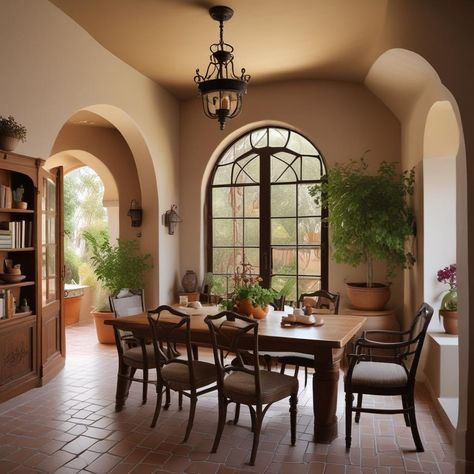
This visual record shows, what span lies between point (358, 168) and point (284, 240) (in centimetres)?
141

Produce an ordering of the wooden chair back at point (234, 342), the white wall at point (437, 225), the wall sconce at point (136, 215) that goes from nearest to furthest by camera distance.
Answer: the wooden chair back at point (234, 342)
the white wall at point (437, 225)
the wall sconce at point (136, 215)

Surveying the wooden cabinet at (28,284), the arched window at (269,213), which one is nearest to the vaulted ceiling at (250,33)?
the arched window at (269,213)

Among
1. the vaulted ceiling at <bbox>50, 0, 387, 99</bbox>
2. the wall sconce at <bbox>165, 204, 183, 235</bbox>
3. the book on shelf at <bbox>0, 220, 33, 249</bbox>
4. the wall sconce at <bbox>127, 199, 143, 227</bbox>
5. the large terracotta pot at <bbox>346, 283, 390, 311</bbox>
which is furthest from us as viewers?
the wall sconce at <bbox>165, 204, 183, 235</bbox>

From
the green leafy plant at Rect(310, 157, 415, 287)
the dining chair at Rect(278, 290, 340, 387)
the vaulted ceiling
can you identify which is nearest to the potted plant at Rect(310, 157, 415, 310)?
the green leafy plant at Rect(310, 157, 415, 287)

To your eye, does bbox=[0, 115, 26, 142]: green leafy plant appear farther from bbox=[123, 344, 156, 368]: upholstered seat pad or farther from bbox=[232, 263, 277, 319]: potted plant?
bbox=[232, 263, 277, 319]: potted plant

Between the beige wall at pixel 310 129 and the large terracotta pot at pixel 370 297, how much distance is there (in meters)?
0.53

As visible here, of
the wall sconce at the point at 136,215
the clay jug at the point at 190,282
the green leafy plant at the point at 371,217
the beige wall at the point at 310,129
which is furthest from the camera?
the clay jug at the point at 190,282

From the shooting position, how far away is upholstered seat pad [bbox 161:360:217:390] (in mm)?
3678

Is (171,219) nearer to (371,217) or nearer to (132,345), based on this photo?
(132,345)

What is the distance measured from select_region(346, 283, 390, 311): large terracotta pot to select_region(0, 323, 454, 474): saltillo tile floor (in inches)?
49.0

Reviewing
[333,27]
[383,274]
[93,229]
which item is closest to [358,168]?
[383,274]

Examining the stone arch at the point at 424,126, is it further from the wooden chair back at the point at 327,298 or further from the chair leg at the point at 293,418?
the chair leg at the point at 293,418

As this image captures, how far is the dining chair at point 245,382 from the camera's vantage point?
328cm

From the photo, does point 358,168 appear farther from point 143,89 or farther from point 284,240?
point 143,89
